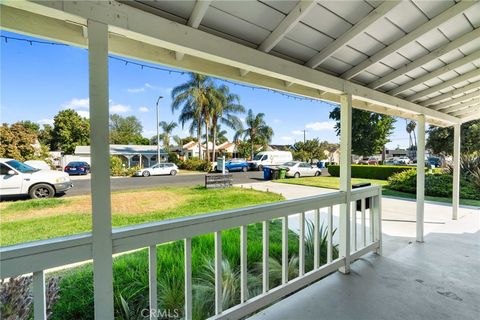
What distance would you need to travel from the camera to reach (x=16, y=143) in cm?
1023

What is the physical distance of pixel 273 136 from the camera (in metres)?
28.8

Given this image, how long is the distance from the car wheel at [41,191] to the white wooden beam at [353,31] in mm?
8249

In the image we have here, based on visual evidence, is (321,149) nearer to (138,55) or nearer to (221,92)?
(221,92)

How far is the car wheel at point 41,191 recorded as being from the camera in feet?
23.0

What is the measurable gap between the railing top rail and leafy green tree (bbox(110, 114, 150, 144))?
105ft

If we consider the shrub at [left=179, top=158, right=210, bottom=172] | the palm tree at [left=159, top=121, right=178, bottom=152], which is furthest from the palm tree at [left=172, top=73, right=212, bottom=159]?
the palm tree at [left=159, top=121, right=178, bottom=152]

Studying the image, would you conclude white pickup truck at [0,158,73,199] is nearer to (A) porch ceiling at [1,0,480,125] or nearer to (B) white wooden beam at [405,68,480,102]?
(A) porch ceiling at [1,0,480,125]

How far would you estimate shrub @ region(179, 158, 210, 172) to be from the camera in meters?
19.9

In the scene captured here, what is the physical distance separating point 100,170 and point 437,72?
333 cm

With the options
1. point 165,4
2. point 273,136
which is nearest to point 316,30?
point 165,4

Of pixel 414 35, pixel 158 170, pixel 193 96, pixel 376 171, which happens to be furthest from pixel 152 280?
pixel 193 96

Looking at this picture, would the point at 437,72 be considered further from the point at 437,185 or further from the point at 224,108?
the point at 224,108

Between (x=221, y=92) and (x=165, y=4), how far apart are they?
18.9m

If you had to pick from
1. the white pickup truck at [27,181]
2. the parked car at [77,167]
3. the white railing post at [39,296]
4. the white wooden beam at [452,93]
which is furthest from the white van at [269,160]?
the white railing post at [39,296]
